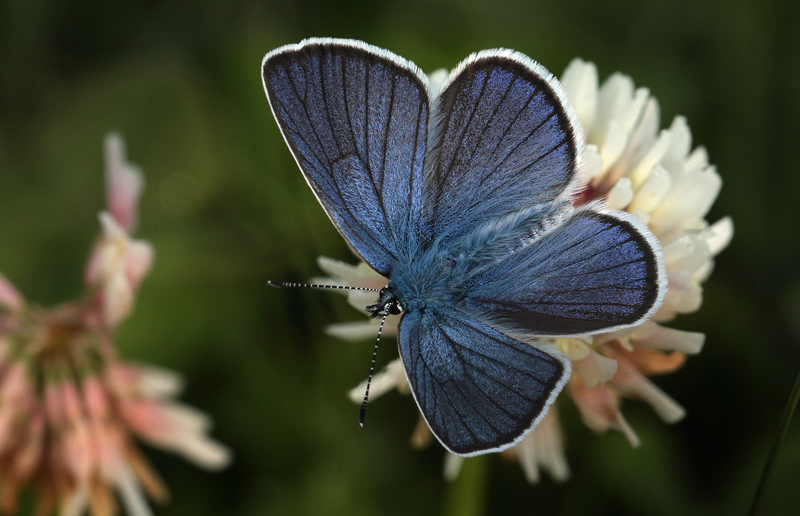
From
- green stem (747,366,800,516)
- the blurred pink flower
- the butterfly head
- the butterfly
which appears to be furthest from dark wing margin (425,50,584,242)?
the blurred pink flower

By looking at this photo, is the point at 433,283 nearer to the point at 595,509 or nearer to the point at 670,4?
the point at 595,509

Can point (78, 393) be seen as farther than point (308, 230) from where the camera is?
No

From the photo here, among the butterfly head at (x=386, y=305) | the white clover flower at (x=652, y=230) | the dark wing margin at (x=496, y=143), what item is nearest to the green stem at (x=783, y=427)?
the white clover flower at (x=652, y=230)

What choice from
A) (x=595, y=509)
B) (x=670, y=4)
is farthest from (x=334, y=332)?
(x=670, y=4)

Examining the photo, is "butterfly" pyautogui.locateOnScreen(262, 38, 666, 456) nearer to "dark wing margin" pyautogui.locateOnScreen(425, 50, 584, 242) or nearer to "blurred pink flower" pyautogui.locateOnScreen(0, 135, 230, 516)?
"dark wing margin" pyautogui.locateOnScreen(425, 50, 584, 242)

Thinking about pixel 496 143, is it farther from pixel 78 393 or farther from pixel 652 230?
pixel 78 393

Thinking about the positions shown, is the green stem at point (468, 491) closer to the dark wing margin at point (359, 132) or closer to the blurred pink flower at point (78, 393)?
the dark wing margin at point (359, 132)

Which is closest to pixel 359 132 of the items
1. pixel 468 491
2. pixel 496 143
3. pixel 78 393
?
pixel 496 143
